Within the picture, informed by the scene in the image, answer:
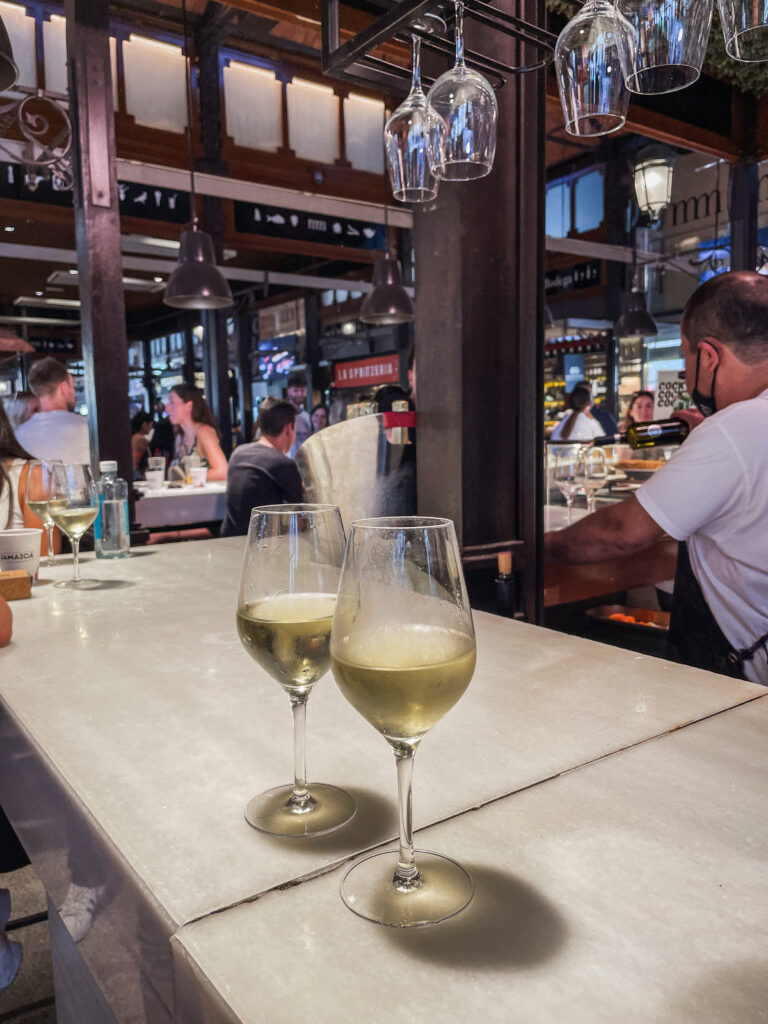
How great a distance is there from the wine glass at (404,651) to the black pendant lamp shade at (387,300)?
6107 mm

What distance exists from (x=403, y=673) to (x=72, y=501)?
1.30 metres

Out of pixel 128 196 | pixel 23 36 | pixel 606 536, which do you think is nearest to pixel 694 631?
pixel 606 536

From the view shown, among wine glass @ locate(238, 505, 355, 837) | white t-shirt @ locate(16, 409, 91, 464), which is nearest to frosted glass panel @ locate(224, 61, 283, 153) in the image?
white t-shirt @ locate(16, 409, 91, 464)

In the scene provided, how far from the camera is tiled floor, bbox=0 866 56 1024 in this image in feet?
5.28

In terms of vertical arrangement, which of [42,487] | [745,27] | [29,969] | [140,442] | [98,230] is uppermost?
[98,230]

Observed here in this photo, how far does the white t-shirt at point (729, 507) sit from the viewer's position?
1.66 meters

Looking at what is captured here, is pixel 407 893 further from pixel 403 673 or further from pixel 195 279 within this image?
pixel 195 279

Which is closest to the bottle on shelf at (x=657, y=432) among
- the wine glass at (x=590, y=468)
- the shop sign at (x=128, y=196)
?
the wine glass at (x=590, y=468)

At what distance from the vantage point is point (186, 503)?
4.80 metres

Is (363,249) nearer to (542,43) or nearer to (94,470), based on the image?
(94,470)

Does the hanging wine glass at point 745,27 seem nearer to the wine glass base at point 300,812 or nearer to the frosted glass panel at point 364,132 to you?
the wine glass base at point 300,812

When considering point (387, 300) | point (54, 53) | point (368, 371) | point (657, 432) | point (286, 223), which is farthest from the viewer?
point (368, 371)

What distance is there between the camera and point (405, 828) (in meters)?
0.50

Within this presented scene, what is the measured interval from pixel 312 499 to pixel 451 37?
1319 mm
